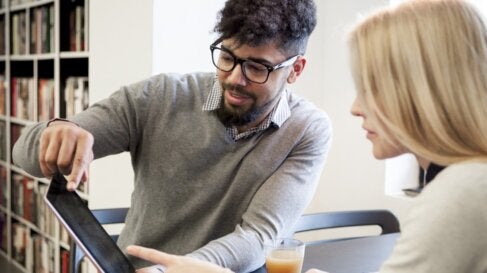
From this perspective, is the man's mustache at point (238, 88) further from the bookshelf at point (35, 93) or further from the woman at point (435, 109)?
the bookshelf at point (35, 93)

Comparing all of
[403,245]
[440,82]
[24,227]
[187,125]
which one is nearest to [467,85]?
→ [440,82]

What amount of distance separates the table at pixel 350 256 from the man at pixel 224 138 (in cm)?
12

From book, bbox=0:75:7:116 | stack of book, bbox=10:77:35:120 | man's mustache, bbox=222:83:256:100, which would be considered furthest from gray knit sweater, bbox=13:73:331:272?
book, bbox=0:75:7:116

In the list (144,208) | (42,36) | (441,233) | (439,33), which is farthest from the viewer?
(42,36)

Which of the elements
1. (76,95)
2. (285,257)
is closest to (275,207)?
(285,257)

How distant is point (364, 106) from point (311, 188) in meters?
0.65

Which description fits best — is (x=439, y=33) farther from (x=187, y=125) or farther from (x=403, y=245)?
(x=187, y=125)

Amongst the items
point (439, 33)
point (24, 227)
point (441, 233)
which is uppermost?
point (439, 33)

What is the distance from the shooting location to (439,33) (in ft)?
2.68

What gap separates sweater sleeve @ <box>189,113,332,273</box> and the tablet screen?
260 millimetres

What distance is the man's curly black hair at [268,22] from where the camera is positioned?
4.72ft

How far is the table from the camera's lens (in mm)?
1312

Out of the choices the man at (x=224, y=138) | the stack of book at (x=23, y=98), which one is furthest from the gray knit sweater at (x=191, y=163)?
the stack of book at (x=23, y=98)

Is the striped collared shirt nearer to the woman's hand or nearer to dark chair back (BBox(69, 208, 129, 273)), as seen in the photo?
dark chair back (BBox(69, 208, 129, 273))
